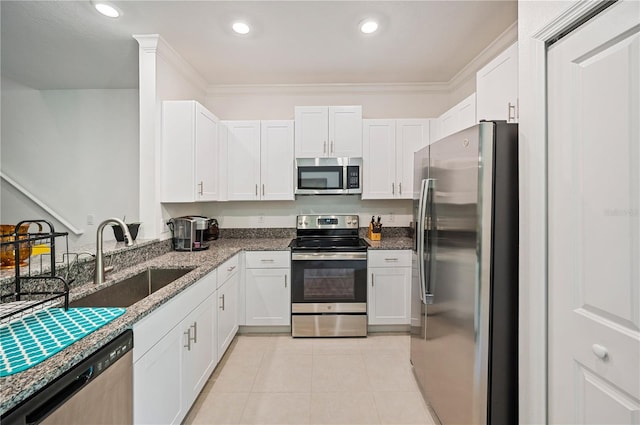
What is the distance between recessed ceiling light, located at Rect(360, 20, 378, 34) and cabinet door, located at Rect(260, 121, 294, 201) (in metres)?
1.19

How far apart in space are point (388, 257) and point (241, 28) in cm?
244

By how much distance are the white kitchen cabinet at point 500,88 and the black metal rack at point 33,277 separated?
232 centimetres

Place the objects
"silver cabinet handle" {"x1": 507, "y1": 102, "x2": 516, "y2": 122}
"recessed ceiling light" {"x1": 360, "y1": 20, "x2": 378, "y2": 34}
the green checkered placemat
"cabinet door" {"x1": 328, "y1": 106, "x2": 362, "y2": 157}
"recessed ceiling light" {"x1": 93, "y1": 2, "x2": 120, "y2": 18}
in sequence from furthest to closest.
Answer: "cabinet door" {"x1": 328, "y1": 106, "x2": 362, "y2": 157} → "recessed ceiling light" {"x1": 360, "y1": 20, "x2": 378, "y2": 34} → "recessed ceiling light" {"x1": 93, "y1": 2, "x2": 120, "y2": 18} → "silver cabinet handle" {"x1": 507, "y1": 102, "x2": 516, "y2": 122} → the green checkered placemat

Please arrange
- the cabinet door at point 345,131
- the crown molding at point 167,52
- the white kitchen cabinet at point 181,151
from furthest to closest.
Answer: the cabinet door at point 345,131
the white kitchen cabinet at point 181,151
the crown molding at point 167,52

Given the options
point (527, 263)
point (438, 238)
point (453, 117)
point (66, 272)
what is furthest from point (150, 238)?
point (453, 117)

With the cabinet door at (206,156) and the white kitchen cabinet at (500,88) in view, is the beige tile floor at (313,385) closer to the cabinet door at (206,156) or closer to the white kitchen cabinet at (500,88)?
the cabinet door at (206,156)

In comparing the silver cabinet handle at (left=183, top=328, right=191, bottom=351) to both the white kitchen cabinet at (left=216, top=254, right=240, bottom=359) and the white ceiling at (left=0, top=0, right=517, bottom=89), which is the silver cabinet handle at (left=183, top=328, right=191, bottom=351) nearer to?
the white kitchen cabinet at (left=216, top=254, right=240, bottom=359)

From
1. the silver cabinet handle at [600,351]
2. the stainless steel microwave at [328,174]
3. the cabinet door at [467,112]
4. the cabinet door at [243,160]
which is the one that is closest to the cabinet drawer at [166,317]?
the cabinet door at [243,160]

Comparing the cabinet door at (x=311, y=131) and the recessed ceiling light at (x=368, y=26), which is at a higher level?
the recessed ceiling light at (x=368, y=26)

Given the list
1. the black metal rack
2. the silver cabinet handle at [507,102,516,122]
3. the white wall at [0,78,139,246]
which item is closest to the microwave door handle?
the silver cabinet handle at [507,102,516,122]

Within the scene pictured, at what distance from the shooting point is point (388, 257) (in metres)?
2.95

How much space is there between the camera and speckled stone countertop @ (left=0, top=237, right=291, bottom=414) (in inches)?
29.5

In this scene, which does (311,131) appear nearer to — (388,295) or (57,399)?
(388,295)

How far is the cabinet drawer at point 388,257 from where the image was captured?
2.94m
